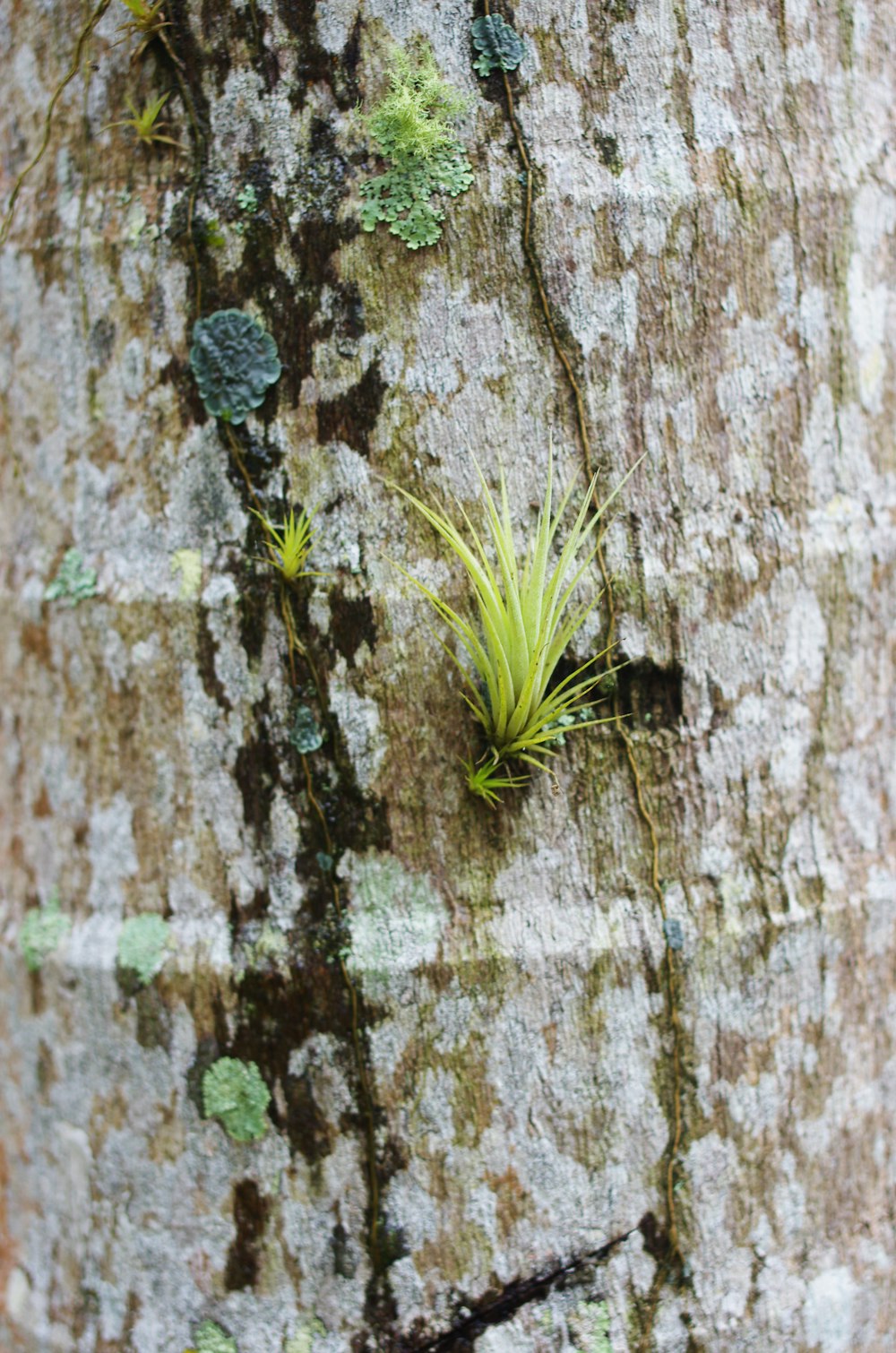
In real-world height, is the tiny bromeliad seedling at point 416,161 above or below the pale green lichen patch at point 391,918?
above

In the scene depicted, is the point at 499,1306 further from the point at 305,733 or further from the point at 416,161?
the point at 416,161

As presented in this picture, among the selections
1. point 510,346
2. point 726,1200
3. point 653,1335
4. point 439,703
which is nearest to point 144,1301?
Answer: point 653,1335

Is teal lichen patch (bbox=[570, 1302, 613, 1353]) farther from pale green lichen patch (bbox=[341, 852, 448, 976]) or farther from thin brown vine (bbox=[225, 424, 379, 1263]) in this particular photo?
pale green lichen patch (bbox=[341, 852, 448, 976])

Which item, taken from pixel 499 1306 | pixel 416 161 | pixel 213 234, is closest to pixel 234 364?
pixel 213 234

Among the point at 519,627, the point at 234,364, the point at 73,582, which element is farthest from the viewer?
the point at 73,582

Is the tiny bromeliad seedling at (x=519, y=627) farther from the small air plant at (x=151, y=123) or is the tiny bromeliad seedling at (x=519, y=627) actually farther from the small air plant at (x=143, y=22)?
the small air plant at (x=143, y=22)

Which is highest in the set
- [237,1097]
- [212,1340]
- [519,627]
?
[519,627]

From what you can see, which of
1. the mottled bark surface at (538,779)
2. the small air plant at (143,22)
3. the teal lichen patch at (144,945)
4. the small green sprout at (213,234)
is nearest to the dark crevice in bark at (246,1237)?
the mottled bark surface at (538,779)

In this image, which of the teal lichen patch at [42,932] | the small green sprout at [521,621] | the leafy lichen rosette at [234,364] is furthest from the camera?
the teal lichen patch at [42,932]
